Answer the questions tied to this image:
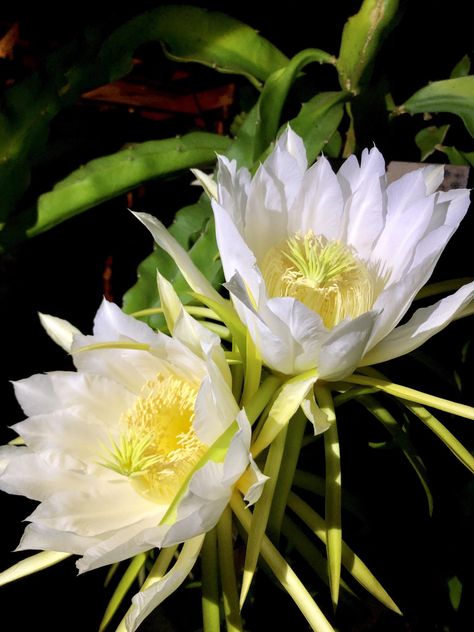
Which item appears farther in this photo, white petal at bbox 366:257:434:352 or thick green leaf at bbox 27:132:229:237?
thick green leaf at bbox 27:132:229:237

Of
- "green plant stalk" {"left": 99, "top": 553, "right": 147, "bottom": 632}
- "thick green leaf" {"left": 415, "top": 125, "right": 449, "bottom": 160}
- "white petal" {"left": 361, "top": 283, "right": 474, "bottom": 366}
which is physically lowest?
"green plant stalk" {"left": 99, "top": 553, "right": 147, "bottom": 632}

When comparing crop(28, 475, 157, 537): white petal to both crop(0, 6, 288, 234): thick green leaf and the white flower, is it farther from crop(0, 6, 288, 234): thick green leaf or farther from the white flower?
crop(0, 6, 288, 234): thick green leaf

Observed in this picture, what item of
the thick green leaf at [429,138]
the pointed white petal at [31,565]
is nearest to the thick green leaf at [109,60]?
the thick green leaf at [429,138]

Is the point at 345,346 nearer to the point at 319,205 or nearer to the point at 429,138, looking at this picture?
the point at 319,205

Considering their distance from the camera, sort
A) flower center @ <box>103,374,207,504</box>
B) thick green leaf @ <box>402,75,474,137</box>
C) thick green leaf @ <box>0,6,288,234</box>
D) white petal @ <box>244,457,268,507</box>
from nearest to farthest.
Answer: white petal @ <box>244,457,268,507</box>, flower center @ <box>103,374,207,504</box>, thick green leaf @ <box>402,75,474,137</box>, thick green leaf @ <box>0,6,288,234</box>

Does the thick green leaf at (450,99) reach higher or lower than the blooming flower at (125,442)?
higher

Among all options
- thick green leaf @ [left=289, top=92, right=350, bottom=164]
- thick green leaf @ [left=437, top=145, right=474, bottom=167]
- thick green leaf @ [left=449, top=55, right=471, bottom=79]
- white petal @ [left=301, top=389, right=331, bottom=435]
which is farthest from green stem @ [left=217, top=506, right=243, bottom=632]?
thick green leaf @ [left=449, top=55, right=471, bottom=79]

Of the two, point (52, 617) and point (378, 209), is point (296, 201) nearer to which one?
point (378, 209)

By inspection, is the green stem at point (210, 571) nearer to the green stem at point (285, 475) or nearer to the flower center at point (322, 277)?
the green stem at point (285, 475)
